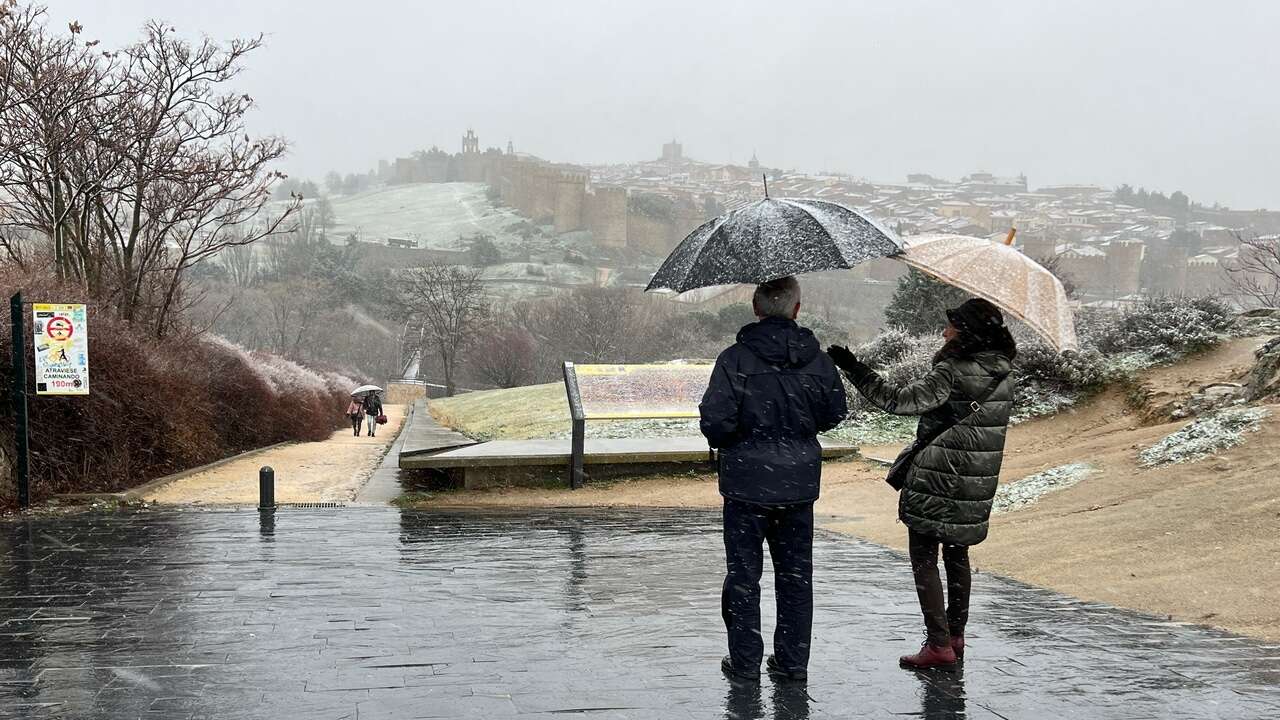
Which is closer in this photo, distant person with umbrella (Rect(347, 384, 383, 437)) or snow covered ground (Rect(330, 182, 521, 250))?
distant person with umbrella (Rect(347, 384, 383, 437))

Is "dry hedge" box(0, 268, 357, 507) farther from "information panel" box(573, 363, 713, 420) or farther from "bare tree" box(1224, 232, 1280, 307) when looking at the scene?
"bare tree" box(1224, 232, 1280, 307)

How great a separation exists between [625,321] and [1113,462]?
5092cm

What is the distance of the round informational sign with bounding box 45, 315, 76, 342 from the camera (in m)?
10.8

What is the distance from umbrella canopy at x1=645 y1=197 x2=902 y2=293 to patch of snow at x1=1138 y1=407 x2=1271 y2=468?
6.76m

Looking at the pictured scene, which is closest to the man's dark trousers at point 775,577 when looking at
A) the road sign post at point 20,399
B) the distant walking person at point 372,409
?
the road sign post at point 20,399

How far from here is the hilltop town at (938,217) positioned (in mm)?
95125

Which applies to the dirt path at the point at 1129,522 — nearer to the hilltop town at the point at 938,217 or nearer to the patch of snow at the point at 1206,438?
the patch of snow at the point at 1206,438

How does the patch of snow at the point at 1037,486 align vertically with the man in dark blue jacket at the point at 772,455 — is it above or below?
below

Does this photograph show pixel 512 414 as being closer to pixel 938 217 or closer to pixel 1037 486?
pixel 1037 486

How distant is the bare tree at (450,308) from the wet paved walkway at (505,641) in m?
50.9

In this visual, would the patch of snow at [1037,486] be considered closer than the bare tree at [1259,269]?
Yes

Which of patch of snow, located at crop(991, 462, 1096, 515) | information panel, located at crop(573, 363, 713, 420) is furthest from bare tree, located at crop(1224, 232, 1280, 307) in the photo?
information panel, located at crop(573, 363, 713, 420)

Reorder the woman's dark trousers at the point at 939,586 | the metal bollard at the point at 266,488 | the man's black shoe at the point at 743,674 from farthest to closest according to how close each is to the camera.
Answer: the metal bollard at the point at 266,488, the woman's dark trousers at the point at 939,586, the man's black shoe at the point at 743,674

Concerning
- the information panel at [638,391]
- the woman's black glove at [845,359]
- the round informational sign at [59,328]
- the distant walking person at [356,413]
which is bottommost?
the distant walking person at [356,413]
